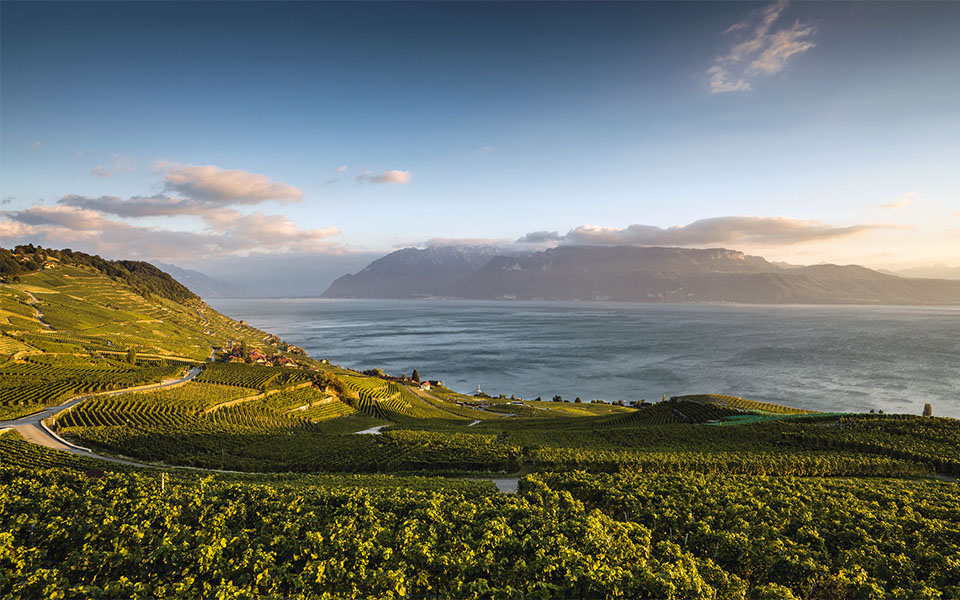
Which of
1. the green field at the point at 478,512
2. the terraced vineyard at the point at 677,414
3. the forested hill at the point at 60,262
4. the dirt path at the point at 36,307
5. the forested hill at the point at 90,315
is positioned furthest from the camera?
the forested hill at the point at 60,262

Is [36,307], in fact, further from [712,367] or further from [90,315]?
[712,367]

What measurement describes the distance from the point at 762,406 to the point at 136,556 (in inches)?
3238

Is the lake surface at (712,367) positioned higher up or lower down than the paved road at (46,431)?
lower down

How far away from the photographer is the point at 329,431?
5097cm

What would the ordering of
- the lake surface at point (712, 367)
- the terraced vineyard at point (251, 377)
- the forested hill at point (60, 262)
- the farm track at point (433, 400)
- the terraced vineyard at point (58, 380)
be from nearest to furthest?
the terraced vineyard at point (58, 380)
the terraced vineyard at point (251, 377)
the farm track at point (433, 400)
the lake surface at point (712, 367)
the forested hill at point (60, 262)

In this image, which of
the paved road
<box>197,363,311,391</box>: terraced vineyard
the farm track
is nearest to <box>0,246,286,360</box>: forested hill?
<box>197,363,311,391</box>: terraced vineyard

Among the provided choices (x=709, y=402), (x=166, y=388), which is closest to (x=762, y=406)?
(x=709, y=402)

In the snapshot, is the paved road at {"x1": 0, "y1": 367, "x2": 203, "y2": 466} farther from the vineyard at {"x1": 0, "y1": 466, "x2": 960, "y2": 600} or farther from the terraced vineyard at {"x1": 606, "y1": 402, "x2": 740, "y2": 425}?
the terraced vineyard at {"x1": 606, "y1": 402, "x2": 740, "y2": 425}

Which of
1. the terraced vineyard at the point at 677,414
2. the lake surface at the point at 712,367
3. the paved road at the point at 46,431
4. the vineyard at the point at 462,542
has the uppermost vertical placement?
the vineyard at the point at 462,542

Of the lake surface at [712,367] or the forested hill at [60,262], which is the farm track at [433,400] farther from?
the forested hill at [60,262]

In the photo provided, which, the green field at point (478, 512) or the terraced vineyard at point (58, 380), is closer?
→ the green field at point (478, 512)

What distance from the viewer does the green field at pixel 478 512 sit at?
13.4m

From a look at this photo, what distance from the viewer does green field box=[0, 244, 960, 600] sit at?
13.4m

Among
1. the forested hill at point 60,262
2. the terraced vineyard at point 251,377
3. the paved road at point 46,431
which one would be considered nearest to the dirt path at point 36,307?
the forested hill at point 60,262
